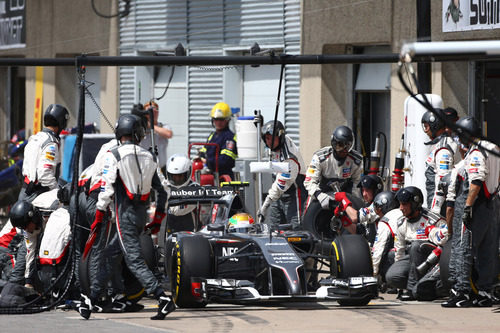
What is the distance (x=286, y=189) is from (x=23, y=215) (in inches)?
131

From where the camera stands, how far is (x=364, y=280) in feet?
36.6

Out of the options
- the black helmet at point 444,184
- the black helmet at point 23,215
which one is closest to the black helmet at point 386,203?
the black helmet at point 444,184

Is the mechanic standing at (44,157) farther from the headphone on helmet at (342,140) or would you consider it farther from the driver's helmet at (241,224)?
the headphone on helmet at (342,140)

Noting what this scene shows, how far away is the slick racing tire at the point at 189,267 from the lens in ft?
36.4

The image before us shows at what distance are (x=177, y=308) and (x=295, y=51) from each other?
10.2 meters

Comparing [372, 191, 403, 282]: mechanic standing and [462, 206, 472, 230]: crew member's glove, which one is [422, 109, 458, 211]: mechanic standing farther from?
[462, 206, 472, 230]: crew member's glove

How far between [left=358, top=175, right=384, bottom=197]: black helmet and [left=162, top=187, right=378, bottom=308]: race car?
209 centimetres

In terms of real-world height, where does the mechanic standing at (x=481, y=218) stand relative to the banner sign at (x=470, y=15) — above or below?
below

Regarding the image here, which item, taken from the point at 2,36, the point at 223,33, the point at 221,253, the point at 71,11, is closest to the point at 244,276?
the point at 221,253

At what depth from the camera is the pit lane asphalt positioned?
9852 millimetres

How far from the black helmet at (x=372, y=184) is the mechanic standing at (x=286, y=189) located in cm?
70

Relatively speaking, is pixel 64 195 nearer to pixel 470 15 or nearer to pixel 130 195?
pixel 130 195

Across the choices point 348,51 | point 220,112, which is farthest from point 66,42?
point 220,112

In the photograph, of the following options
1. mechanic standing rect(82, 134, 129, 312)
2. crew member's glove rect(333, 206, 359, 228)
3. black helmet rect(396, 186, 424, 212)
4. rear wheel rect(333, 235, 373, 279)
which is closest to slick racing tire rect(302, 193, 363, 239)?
crew member's glove rect(333, 206, 359, 228)
